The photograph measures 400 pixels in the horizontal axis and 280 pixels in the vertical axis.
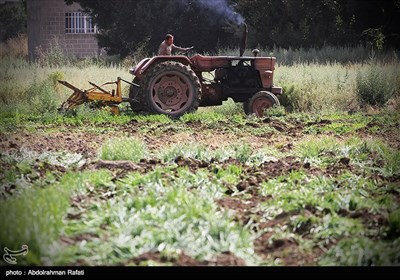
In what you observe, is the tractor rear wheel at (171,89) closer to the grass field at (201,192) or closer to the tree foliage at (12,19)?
the grass field at (201,192)

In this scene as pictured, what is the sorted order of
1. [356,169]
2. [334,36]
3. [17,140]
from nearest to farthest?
[356,169], [17,140], [334,36]

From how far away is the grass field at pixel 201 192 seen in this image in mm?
3969

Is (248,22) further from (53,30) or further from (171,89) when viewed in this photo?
(171,89)

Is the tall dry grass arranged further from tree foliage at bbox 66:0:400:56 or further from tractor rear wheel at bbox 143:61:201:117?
tractor rear wheel at bbox 143:61:201:117

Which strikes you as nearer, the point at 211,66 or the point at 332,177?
the point at 332,177

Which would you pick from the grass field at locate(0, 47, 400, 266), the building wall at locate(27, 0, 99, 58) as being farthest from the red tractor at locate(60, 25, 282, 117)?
the building wall at locate(27, 0, 99, 58)

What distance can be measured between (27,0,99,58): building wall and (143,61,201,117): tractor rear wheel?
15.2 m

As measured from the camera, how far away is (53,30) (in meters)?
26.5

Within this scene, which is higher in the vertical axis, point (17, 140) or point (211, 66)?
point (211, 66)

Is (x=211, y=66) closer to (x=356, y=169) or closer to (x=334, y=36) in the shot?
(x=356, y=169)

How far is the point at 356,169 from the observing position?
6.39 m
